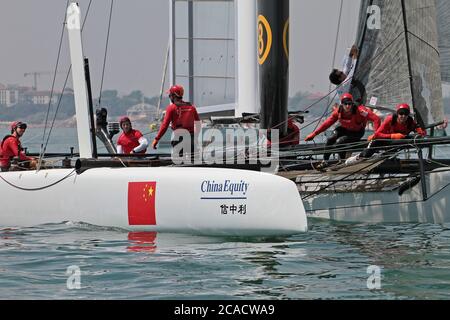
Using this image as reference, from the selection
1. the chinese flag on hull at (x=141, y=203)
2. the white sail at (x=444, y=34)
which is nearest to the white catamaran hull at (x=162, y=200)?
the chinese flag on hull at (x=141, y=203)

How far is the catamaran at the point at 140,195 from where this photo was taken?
7703 millimetres

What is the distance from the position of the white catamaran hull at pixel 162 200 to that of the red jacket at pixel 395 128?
5.59ft

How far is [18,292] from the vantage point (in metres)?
6.22

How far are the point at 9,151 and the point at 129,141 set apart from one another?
132 cm

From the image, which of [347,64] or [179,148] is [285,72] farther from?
[347,64]

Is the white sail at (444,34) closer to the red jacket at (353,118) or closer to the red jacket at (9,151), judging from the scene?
the red jacket at (353,118)

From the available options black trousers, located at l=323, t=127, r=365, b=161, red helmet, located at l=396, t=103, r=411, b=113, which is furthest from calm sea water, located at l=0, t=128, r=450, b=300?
red helmet, located at l=396, t=103, r=411, b=113

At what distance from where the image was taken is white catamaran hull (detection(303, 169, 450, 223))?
342 inches

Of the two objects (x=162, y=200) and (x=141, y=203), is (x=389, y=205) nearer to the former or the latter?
(x=162, y=200)

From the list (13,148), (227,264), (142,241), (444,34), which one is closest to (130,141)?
(13,148)

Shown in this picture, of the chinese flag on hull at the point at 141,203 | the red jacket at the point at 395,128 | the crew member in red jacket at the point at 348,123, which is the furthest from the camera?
the crew member in red jacket at the point at 348,123

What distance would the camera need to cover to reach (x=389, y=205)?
29.1 ft

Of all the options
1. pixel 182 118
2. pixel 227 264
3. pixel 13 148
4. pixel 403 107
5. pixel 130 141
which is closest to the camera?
pixel 227 264
